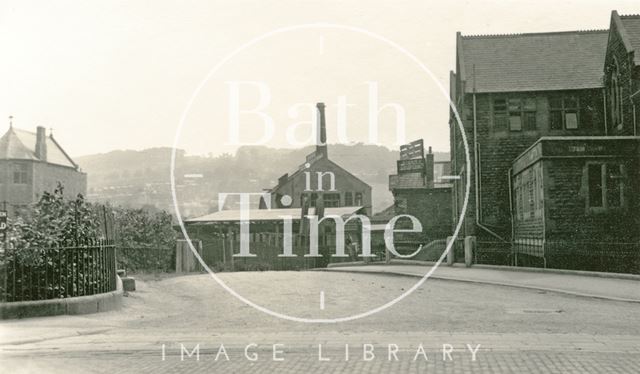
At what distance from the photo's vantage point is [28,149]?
2707 inches

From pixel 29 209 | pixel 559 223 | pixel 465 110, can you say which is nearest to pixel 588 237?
pixel 559 223

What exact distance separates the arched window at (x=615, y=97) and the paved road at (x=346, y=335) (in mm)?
17315

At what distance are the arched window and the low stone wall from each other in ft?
81.0

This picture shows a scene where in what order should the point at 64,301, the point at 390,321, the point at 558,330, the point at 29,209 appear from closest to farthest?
the point at 558,330, the point at 390,321, the point at 64,301, the point at 29,209

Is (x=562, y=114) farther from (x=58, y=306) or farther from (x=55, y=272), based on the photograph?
(x=58, y=306)

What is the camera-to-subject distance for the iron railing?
12.9 m

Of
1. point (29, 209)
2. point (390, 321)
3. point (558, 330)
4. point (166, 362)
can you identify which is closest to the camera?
point (166, 362)

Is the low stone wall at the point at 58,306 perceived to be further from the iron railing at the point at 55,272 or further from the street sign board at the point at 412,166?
the street sign board at the point at 412,166

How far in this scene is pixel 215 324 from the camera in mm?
12188

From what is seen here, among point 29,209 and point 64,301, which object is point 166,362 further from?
point 29,209

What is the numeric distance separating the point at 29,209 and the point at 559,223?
17.9 metres

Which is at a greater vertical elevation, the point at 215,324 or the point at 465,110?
the point at 465,110

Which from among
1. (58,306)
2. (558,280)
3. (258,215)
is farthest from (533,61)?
(58,306)

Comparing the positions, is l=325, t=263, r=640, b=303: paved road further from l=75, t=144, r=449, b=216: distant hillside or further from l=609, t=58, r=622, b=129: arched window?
l=609, t=58, r=622, b=129: arched window
